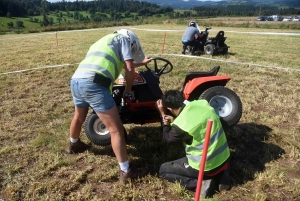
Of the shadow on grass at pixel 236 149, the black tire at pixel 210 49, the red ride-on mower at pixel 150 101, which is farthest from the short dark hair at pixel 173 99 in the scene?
the black tire at pixel 210 49

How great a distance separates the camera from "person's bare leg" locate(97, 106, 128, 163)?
2.93 metres

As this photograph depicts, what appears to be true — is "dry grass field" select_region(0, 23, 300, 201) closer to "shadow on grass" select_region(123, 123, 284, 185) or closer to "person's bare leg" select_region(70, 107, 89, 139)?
"shadow on grass" select_region(123, 123, 284, 185)

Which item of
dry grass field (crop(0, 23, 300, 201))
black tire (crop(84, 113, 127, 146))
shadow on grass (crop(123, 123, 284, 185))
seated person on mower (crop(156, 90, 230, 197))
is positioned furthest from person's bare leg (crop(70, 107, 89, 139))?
seated person on mower (crop(156, 90, 230, 197))

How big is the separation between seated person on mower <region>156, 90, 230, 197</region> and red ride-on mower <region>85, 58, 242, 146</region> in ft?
2.44

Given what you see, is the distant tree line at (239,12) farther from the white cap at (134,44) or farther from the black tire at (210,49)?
the white cap at (134,44)

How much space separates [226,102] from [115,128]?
1.94 meters

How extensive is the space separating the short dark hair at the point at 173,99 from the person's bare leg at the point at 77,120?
6.91 ft

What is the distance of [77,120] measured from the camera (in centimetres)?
351

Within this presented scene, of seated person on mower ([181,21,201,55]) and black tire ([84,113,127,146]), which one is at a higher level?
seated person on mower ([181,21,201,55])

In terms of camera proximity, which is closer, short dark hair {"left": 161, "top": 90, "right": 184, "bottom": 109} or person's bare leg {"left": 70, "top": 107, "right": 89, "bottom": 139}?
person's bare leg {"left": 70, "top": 107, "right": 89, "bottom": 139}

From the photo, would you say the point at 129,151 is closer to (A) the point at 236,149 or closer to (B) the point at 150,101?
(B) the point at 150,101

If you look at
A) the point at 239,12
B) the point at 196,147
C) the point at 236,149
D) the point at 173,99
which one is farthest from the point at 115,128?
the point at 239,12

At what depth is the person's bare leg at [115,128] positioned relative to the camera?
2928 millimetres

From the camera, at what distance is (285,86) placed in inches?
263
